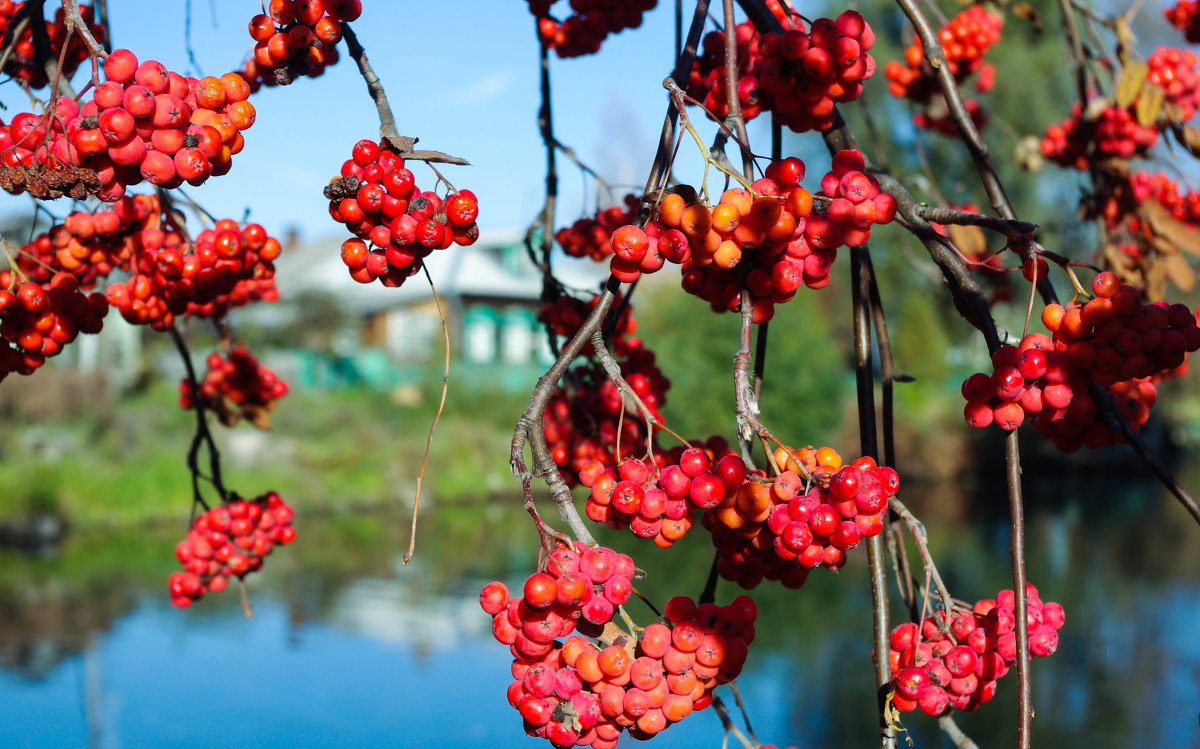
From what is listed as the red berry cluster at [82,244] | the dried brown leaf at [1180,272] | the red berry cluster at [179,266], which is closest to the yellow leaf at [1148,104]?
the dried brown leaf at [1180,272]

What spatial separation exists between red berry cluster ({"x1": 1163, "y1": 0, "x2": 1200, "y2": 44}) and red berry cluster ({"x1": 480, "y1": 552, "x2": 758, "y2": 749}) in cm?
191

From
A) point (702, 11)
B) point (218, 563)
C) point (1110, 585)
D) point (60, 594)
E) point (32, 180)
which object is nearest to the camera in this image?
point (32, 180)

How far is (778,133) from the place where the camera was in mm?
1160

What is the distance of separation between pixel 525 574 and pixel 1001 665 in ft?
26.3

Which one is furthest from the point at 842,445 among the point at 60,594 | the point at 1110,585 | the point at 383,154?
the point at 383,154

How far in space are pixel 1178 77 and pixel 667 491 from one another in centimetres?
192

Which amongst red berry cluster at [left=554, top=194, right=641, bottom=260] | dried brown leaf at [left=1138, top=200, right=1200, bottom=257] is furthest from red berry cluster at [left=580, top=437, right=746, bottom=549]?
dried brown leaf at [left=1138, top=200, right=1200, bottom=257]

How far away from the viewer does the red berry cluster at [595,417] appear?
50.3 inches

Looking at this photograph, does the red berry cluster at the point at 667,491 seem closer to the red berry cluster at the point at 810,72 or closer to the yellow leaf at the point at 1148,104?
the red berry cluster at the point at 810,72

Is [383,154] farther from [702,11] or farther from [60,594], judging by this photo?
[60,594]

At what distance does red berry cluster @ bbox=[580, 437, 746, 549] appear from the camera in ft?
2.81

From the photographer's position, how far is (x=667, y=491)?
2.85 feet

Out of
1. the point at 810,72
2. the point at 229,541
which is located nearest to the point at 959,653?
the point at 810,72

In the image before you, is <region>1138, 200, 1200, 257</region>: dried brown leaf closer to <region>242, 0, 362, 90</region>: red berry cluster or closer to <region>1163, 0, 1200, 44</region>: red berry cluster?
<region>1163, 0, 1200, 44</region>: red berry cluster
